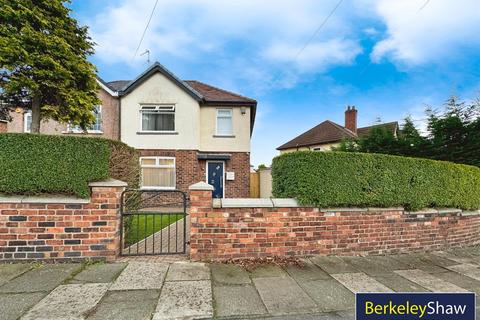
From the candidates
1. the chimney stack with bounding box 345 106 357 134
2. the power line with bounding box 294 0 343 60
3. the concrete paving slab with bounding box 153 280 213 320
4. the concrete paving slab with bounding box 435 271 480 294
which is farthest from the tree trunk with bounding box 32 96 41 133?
the chimney stack with bounding box 345 106 357 134

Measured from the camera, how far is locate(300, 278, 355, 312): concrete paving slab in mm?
2766

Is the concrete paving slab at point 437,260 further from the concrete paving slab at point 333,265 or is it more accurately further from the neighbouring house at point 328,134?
the neighbouring house at point 328,134

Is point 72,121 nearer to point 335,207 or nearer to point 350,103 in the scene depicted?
point 335,207

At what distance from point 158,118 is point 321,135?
16.0 meters

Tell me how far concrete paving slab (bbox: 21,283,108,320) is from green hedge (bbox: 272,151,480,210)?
3.21 meters

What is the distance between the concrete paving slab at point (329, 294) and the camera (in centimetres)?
277

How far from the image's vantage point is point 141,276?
342cm

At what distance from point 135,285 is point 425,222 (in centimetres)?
547

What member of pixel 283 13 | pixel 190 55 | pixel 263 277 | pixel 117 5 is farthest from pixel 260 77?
pixel 263 277

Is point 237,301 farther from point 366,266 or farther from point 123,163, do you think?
point 123,163

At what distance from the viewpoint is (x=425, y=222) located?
5.09m

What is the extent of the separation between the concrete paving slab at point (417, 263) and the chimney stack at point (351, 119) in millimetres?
18902

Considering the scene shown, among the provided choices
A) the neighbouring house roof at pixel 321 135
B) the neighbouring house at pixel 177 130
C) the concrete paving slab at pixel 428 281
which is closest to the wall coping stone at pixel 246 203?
the concrete paving slab at pixel 428 281

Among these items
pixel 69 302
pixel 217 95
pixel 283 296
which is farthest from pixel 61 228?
pixel 217 95
